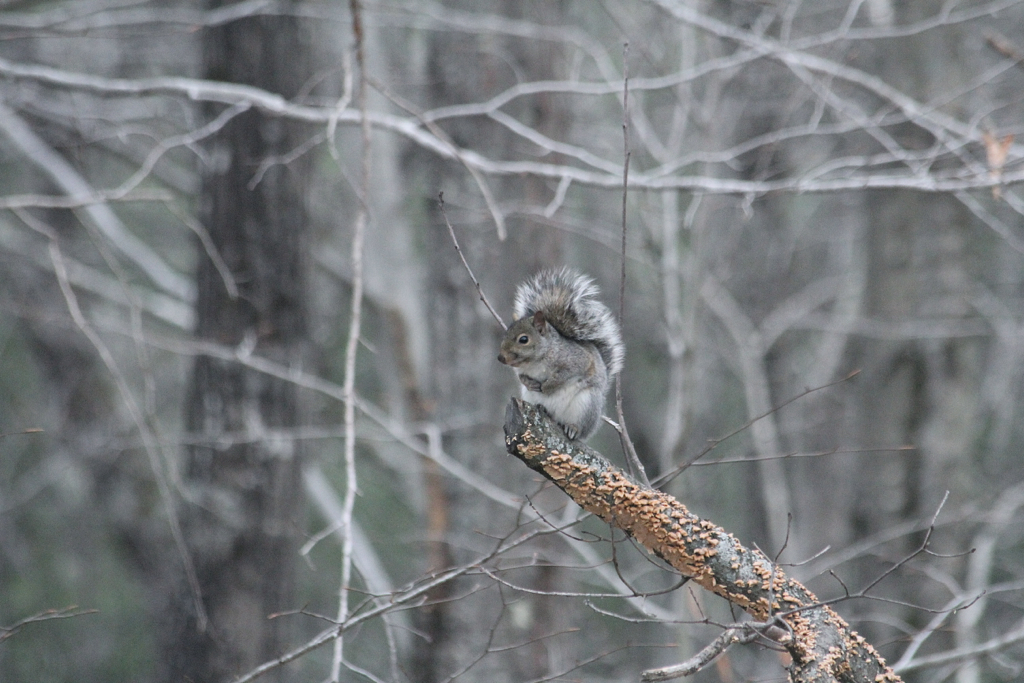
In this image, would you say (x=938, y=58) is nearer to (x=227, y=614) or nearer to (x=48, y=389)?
(x=227, y=614)

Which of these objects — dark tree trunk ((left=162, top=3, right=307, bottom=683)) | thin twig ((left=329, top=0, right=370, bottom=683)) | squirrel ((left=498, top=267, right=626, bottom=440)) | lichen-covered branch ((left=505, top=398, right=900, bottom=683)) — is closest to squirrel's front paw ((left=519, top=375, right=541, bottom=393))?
squirrel ((left=498, top=267, right=626, bottom=440))

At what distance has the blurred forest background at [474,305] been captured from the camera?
11.2 ft

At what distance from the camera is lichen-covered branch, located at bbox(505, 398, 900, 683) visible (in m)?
1.80

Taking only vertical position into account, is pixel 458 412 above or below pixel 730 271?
below

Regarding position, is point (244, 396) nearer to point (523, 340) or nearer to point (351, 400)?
point (523, 340)

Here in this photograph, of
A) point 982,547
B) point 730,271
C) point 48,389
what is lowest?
point 982,547

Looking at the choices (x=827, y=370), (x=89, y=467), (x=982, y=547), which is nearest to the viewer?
(x=982, y=547)

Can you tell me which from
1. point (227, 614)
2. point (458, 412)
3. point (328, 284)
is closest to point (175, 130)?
point (328, 284)

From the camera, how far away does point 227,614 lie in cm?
421

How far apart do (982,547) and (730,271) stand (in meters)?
2.98

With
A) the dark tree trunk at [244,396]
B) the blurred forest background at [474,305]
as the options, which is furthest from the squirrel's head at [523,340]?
the dark tree trunk at [244,396]

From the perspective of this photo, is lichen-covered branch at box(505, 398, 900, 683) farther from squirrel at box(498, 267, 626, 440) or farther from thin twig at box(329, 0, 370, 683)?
squirrel at box(498, 267, 626, 440)

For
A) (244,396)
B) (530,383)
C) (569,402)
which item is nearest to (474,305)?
(244,396)

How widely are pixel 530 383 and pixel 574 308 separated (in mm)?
262
